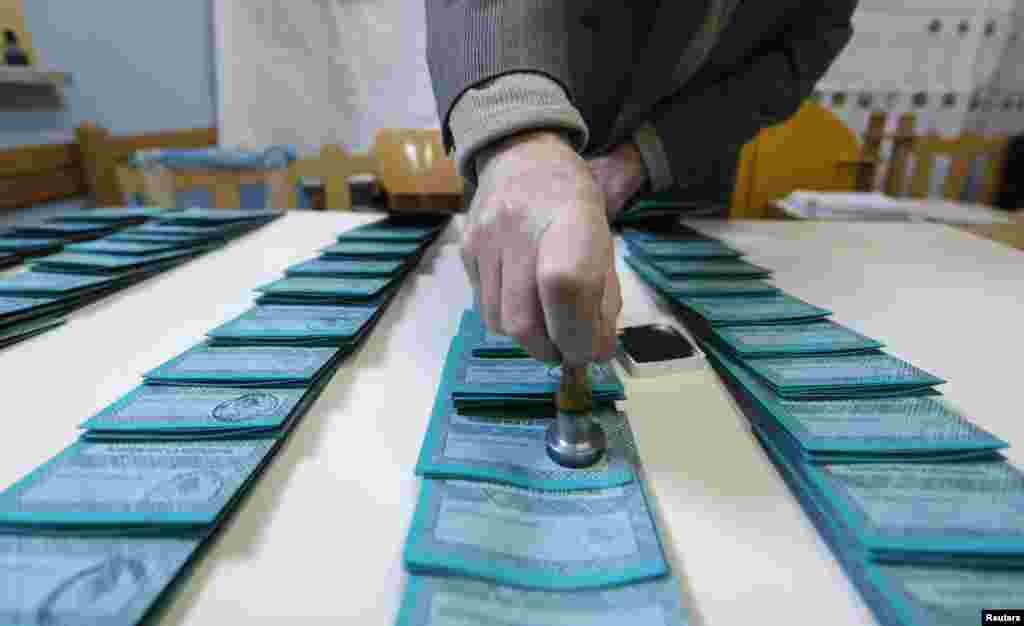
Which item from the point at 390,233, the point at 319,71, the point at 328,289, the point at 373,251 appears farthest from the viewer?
the point at 319,71

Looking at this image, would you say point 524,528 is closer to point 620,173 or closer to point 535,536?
point 535,536

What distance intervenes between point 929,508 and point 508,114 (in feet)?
1.00

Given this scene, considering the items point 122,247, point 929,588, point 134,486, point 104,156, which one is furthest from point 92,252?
point 104,156

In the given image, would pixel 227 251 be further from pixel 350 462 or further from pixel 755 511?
pixel 755 511

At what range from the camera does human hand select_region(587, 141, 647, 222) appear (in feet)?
2.61

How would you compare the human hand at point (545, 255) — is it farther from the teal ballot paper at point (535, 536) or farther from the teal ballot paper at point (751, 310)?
the teal ballot paper at point (751, 310)

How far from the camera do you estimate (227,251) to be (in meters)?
0.79

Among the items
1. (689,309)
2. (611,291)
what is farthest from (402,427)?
(689,309)

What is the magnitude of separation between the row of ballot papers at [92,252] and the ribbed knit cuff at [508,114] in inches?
18.2

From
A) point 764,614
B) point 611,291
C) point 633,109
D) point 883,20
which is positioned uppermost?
point 883,20

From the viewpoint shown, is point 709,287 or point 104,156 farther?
point 104,156

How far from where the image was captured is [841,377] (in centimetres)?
38

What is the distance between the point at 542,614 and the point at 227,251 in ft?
2.41

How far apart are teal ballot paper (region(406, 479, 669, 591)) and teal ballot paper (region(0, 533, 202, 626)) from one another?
104 mm
